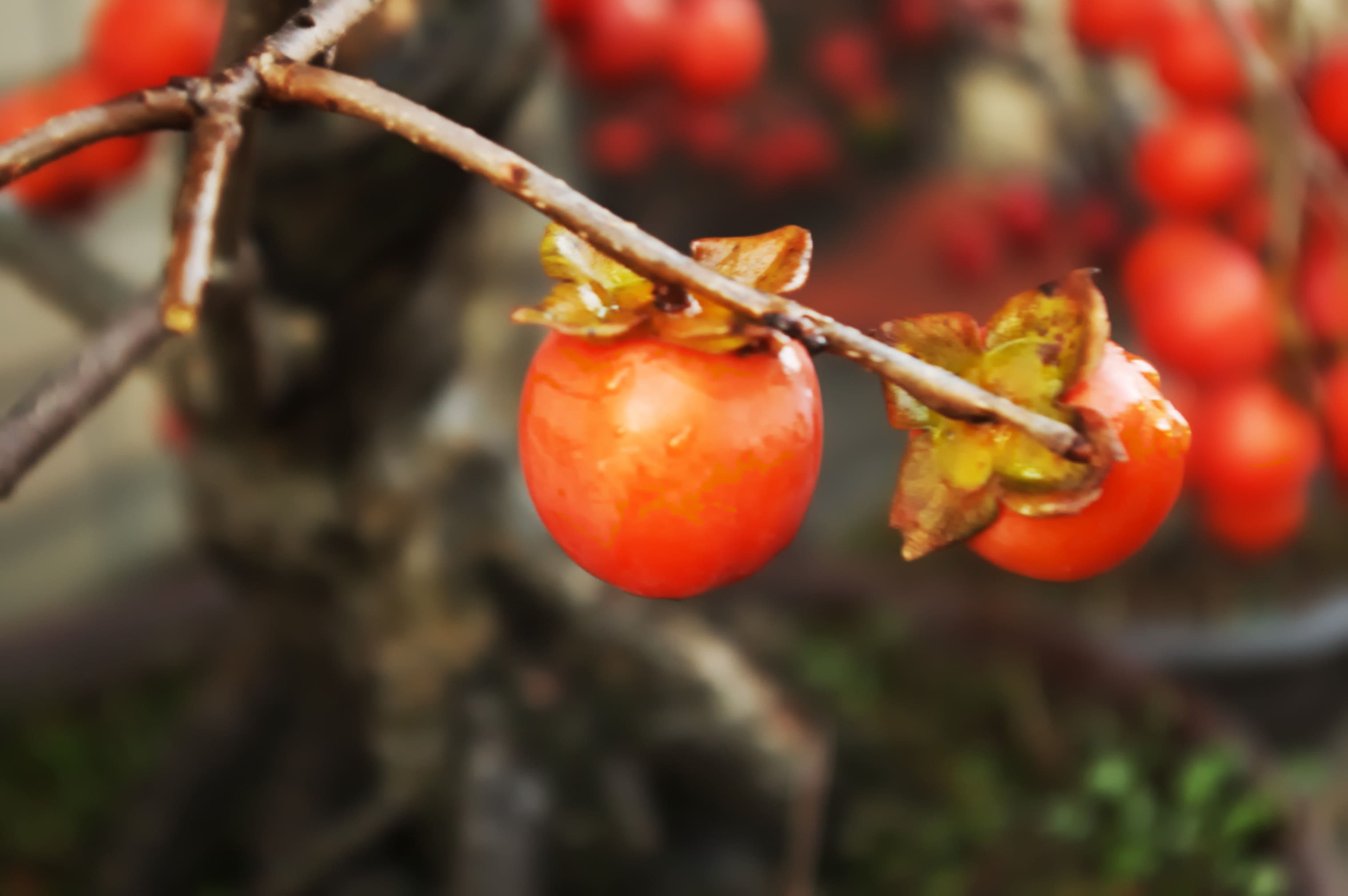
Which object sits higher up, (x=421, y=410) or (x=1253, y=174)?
(x=1253, y=174)

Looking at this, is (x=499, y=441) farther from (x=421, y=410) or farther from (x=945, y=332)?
(x=945, y=332)

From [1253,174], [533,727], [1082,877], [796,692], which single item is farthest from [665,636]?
[1253,174]

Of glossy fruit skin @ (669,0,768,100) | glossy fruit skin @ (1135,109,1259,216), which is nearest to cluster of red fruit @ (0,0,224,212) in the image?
glossy fruit skin @ (669,0,768,100)

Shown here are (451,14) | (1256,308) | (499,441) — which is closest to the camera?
(451,14)

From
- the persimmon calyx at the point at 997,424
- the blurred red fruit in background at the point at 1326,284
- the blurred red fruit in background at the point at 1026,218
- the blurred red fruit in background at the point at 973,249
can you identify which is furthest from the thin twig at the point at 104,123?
the blurred red fruit in background at the point at 973,249

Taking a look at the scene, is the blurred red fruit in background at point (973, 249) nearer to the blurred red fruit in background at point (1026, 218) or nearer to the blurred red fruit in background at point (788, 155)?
the blurred red fruit in background at point (1026, 218)

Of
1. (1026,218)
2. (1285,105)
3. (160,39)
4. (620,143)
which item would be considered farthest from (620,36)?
(1026,218)

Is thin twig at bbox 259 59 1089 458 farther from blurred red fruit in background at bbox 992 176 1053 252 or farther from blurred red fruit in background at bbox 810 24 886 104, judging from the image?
blurred red fruit in background at bbox 810 24 886 104
